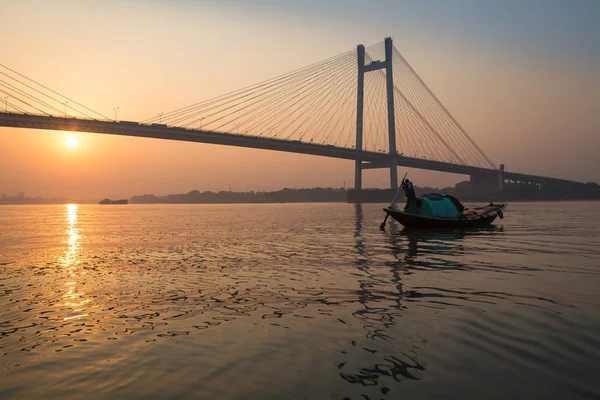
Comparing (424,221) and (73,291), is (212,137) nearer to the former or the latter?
(424,221)

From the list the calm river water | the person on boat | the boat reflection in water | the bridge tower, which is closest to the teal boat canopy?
the person on boat

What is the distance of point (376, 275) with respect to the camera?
35.2ft

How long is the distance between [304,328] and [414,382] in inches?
85.3

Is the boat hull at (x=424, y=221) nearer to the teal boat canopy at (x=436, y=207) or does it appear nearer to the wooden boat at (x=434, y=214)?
the wooden boat at (x=434, y=214)

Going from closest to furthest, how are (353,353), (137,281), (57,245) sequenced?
(353,353)
(137,281)
(57,245)

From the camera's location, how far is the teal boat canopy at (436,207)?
86.6ft

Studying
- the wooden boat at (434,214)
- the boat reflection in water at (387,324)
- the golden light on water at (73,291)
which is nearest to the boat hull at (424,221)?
the wooden boat at (434,214)

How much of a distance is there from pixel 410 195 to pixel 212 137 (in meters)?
43.3

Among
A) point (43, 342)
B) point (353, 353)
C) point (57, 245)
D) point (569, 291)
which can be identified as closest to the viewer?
point (353, 353)

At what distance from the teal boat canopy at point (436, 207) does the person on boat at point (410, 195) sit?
1.48 ft

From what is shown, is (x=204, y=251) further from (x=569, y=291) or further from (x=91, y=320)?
(x=569, y=291)

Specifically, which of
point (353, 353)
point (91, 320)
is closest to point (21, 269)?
point (91, 320)

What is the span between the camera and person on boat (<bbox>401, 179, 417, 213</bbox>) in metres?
25.6

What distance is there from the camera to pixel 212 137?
64.1m
